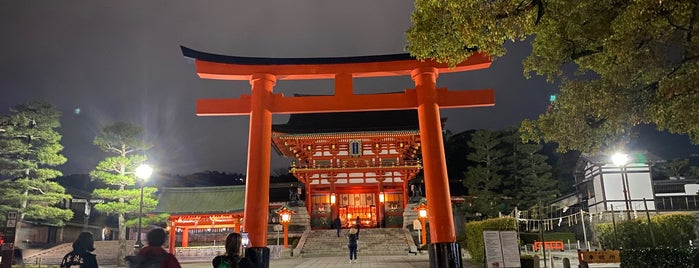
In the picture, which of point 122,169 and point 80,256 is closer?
point 80,256

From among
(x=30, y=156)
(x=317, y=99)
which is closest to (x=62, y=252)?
(x=30, y=156)

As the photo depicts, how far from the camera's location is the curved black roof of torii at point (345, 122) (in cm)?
2806

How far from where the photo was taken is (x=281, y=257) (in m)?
21.4

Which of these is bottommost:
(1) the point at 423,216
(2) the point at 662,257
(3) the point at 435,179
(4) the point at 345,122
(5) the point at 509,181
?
(2) the point at 662,257

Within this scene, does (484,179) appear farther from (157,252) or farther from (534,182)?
(157,252)

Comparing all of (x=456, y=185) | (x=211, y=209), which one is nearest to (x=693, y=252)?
(x=211, y=209)

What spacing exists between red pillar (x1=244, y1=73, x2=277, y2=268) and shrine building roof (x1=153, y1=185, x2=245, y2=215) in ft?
48.9

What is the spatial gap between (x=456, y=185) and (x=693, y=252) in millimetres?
26591

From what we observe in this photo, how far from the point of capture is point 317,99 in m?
12.7

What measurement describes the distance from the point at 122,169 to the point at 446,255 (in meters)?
15.3

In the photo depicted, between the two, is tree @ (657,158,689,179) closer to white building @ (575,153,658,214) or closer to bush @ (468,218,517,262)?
white building @ (575,153,658,214)

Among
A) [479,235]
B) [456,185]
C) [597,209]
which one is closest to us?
[479,235]

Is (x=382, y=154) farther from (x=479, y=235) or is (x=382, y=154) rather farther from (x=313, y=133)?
(x=479, y=235)

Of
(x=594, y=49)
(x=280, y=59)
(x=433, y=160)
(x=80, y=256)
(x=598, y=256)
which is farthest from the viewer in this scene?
(x=280, y=59)
